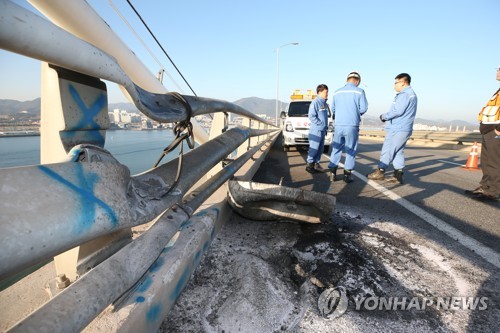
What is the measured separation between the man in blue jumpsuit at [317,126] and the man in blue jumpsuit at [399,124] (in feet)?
4.14

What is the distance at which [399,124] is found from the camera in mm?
5406

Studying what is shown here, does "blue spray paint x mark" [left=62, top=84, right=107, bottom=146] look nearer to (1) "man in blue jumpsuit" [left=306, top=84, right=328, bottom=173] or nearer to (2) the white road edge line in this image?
(2) the white road edge line

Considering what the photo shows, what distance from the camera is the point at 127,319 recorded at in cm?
103

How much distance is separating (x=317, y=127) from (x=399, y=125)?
172 centimetres

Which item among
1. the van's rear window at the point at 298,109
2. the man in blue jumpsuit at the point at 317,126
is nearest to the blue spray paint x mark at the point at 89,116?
the man in blue jumpsuit at the point at 317,126

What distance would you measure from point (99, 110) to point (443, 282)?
2.35 meters

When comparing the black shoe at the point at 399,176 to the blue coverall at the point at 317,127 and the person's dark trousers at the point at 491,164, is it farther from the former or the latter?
the blue coverall at the point at 317,127

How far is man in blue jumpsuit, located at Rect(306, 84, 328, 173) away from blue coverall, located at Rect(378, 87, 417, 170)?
1.34 meters

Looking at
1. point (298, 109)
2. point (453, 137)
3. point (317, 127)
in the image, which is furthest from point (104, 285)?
point (453, 137)

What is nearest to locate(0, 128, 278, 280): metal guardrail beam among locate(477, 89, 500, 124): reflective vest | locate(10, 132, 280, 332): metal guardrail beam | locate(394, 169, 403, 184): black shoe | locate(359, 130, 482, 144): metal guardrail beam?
locate(10, 132, 280, 332): metal guardrail beam

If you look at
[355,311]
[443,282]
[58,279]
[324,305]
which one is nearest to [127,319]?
[58,279]

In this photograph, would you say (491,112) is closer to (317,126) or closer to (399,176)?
(399,176)

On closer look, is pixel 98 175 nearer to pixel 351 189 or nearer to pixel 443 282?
pixel 443 282

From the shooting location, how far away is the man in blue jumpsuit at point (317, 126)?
622cm
